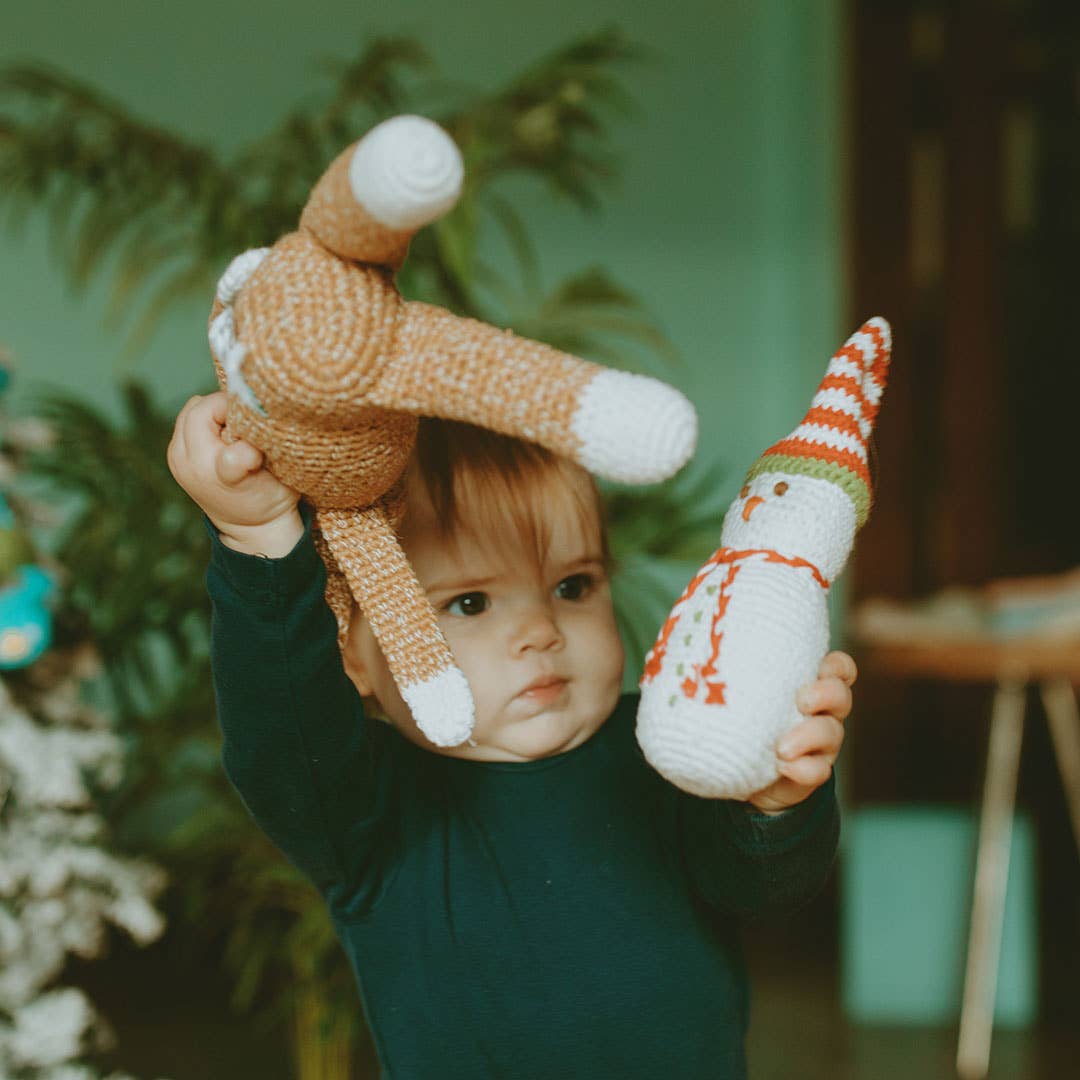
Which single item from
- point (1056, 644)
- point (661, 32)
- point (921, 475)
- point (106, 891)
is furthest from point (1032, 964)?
point (661, 32)

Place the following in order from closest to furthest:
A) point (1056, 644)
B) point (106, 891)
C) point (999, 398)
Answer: point (106, 891)
point (1056, 644)
point (999, 398)

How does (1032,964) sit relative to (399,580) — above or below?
below

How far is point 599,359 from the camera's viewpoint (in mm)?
1670

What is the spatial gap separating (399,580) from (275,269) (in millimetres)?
140

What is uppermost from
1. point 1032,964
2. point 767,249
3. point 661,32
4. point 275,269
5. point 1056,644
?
point 661,32

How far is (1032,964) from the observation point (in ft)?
6.36

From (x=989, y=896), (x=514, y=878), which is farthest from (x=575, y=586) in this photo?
(x=989, y=896)

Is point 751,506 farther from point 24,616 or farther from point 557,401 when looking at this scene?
point 24,616

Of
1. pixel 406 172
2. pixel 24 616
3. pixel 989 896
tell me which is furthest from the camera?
pixel 989 896

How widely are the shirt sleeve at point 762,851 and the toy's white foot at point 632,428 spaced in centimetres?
23

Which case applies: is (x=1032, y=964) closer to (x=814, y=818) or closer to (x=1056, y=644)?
(x=1056, y=644)

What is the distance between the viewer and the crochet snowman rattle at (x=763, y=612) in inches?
19.6

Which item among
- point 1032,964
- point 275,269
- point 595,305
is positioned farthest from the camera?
point 1032,964

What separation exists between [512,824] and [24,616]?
672 millimetres
